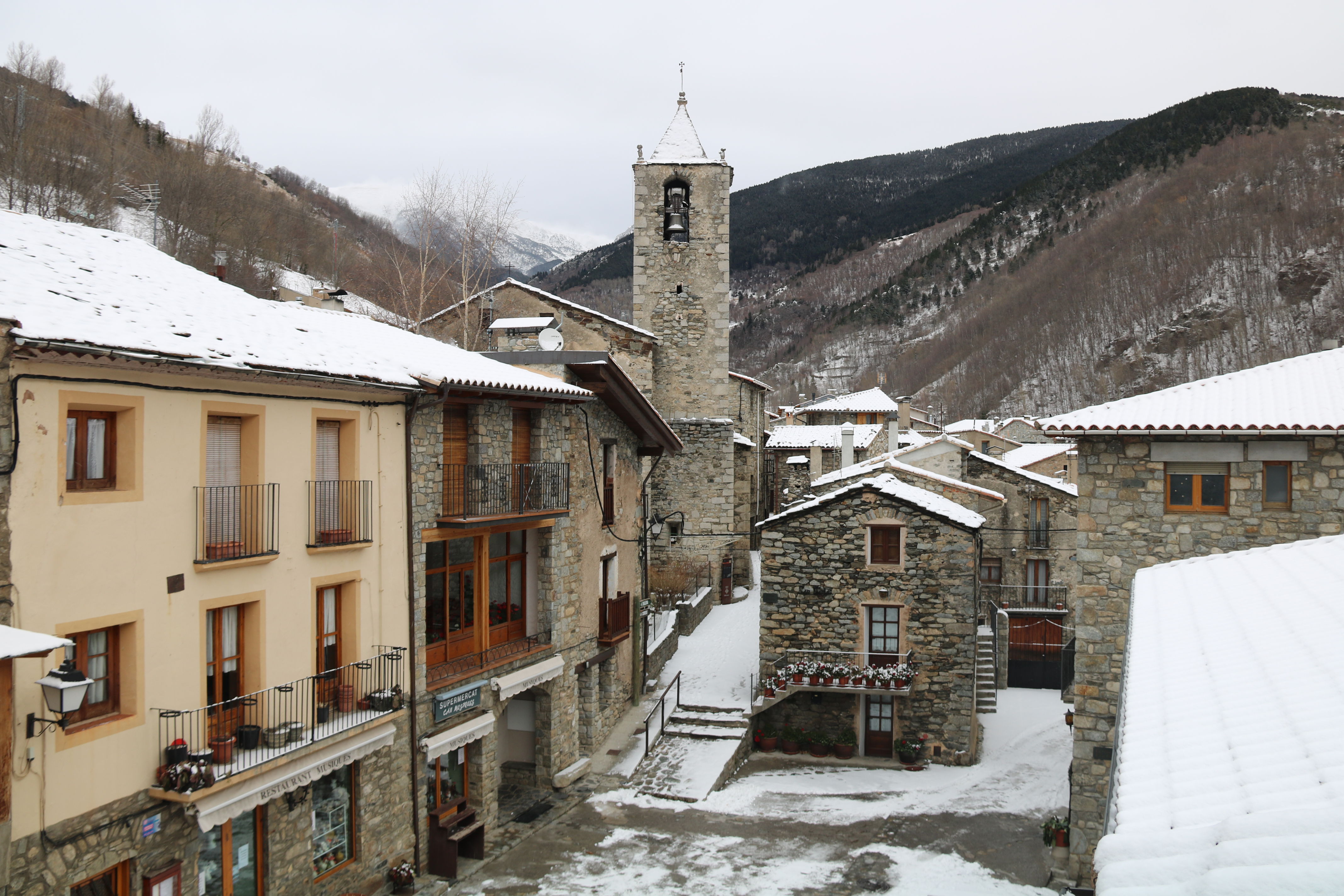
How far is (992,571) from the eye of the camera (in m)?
30.7

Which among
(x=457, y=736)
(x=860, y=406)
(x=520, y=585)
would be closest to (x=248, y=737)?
(x=457, y=736)

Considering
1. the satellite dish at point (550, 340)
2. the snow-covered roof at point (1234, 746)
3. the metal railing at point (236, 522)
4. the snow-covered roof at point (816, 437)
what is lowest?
the snow-covered roof at point (1234, 746)

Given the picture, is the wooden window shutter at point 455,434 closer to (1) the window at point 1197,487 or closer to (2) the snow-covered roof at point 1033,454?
(1) the window at point 1197,487

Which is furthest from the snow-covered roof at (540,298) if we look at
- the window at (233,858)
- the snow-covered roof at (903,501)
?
the window at (233,858)

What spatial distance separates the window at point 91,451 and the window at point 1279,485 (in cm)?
1407

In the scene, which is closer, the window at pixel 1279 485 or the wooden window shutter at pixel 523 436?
the window at pixel 1279 485

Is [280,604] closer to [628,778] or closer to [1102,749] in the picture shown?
[628,778]

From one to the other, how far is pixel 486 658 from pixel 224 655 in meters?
5.06

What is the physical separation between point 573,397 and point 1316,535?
1122 cm

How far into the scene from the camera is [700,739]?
62.4 feet

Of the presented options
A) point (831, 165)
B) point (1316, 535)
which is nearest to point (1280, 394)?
point (1316, 535)

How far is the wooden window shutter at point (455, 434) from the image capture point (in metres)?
13.8

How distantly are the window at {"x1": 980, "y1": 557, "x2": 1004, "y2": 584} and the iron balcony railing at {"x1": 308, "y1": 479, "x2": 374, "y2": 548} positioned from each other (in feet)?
77.8

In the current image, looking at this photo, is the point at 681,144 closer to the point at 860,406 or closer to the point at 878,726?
the point at 878,726
